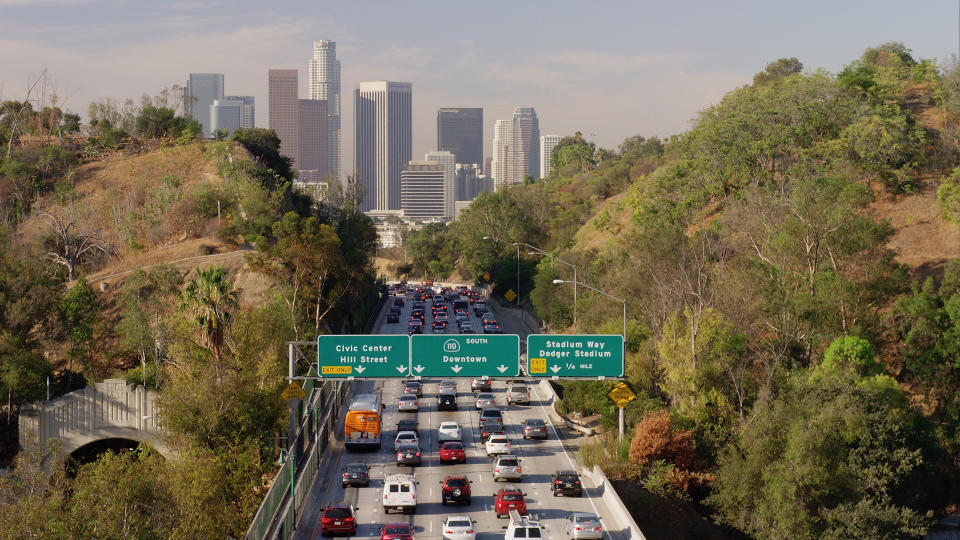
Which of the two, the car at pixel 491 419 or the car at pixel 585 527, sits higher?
the car at pixel 585 527

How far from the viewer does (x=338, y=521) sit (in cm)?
3397

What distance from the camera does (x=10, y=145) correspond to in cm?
12825

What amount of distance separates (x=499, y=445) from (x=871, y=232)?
96.1 ft

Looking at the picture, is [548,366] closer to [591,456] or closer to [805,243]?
[591,456]

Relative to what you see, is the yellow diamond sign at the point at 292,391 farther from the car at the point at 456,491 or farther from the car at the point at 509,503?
the car at the point at 509,503

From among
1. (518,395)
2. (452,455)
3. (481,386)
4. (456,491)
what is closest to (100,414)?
(452,455)

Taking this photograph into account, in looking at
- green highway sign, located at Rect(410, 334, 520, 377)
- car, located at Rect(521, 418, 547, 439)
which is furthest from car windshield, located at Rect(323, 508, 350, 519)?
car, located at Rect(521, 418, 547, 439)

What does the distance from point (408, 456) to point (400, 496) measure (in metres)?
7.35

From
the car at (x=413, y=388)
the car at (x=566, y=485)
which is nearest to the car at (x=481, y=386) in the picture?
the car at (x=413, y=388)

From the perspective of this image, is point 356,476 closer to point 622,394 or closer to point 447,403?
point 622,394

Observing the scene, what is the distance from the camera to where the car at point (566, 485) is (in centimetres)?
4006

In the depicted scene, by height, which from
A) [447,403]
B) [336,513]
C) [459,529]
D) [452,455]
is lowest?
[447,403]

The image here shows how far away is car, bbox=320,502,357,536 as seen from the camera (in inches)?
1337

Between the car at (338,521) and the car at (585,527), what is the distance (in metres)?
8.09
